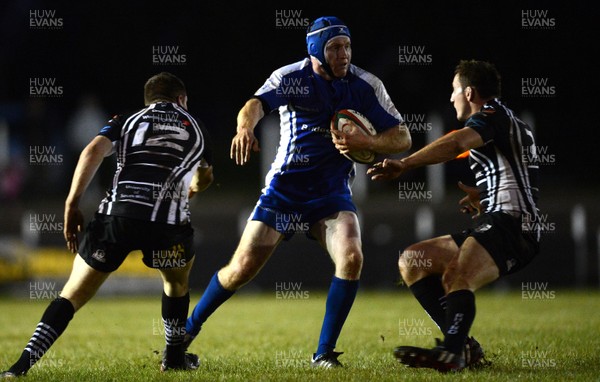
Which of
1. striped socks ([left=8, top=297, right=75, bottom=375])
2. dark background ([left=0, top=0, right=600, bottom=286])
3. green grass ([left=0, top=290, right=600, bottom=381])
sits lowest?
green grass ([left=0, top=290, right=600, bottom=381])

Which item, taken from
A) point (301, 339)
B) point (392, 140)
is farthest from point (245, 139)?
point (301, 339)

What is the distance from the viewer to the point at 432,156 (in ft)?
18.2

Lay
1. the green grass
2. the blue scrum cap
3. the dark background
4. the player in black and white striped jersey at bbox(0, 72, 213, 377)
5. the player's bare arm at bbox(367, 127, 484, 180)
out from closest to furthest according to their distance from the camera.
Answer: the player's bare arm at bbox(367, 127, 484, 180) < the player in black and white striped jersey at bbox(0, 72, 213, 377) < the green grass < the blue scrum cap < the dark background

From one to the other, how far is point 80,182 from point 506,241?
283 centimetres

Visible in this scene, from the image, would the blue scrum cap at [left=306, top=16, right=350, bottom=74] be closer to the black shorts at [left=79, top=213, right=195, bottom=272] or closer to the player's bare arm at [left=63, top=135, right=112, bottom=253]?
the black shorts at [left=79, top=213, right=195, bottom=272]

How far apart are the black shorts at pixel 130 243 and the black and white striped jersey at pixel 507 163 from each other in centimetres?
214

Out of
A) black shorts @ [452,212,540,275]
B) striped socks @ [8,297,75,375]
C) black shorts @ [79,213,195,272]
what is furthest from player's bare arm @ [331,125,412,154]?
striped socks @ [8,297,75,375]

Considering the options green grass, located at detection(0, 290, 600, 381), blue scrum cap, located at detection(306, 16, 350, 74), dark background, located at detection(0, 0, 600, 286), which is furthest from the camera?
dark background, located at detection(0, 0, 600, 286)

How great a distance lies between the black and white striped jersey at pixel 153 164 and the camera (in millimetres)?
5875

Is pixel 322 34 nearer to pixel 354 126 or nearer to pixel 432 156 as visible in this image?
pixel 354 126

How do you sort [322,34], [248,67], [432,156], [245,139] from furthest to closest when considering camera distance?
[248,67] < [322,34] < [245,139] < [432,156]

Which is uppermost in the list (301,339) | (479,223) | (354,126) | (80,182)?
(354,126)

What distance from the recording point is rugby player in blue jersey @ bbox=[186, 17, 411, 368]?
256 inches

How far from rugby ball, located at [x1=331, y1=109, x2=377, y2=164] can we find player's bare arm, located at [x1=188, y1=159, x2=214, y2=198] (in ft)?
3.27
